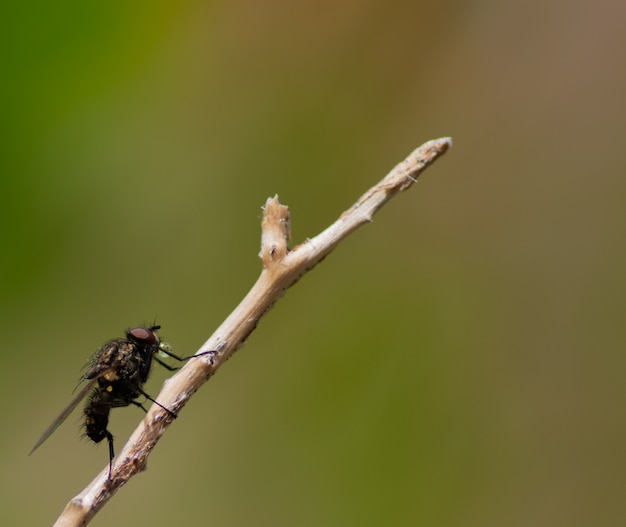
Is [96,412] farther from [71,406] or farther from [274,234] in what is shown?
[274,234]

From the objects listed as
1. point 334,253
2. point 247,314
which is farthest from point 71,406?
point 334,253

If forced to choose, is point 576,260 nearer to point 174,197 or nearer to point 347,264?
point 347,264

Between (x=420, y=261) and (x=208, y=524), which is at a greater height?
(x=420, y=261)

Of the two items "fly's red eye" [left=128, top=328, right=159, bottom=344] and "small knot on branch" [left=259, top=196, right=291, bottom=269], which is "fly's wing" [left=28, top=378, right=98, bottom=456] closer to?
"fly's red eye" [left=128, top=328, right=159, bottom=344]

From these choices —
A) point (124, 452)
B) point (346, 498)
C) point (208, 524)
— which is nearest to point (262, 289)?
point (124, 452)

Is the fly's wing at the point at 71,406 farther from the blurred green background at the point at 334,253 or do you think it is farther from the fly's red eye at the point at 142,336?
the blurred green background at the point at 334,253

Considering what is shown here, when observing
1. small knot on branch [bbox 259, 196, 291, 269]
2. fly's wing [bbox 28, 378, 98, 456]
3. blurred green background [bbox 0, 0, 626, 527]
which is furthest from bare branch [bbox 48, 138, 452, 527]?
blurred green background [bbox 0, 0, 626, 527]

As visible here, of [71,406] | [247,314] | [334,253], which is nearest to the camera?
[247,314]
